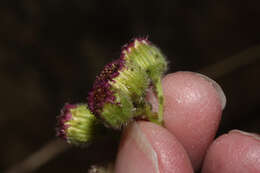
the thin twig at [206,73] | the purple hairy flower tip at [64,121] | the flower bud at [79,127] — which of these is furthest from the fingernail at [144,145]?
the thin twig at [206,73]

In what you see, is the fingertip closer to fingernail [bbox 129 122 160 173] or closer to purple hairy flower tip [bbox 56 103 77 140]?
fingernail [bbox 129 122 160 173]

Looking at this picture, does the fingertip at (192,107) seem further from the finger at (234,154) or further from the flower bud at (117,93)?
the flower bud at (117,93)

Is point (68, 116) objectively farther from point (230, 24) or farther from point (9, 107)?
point (230, 24)

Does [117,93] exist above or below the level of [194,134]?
above

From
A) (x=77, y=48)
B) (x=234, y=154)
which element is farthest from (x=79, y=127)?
(x=77, y=48)

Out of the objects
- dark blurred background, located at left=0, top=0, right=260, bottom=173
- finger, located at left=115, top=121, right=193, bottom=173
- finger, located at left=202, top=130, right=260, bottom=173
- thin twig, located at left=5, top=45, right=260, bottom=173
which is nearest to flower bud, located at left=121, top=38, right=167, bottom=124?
finger, located at left=115, top=121, right=193, bottom=173

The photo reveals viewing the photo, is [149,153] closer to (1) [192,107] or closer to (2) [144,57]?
(1) [192,107]
